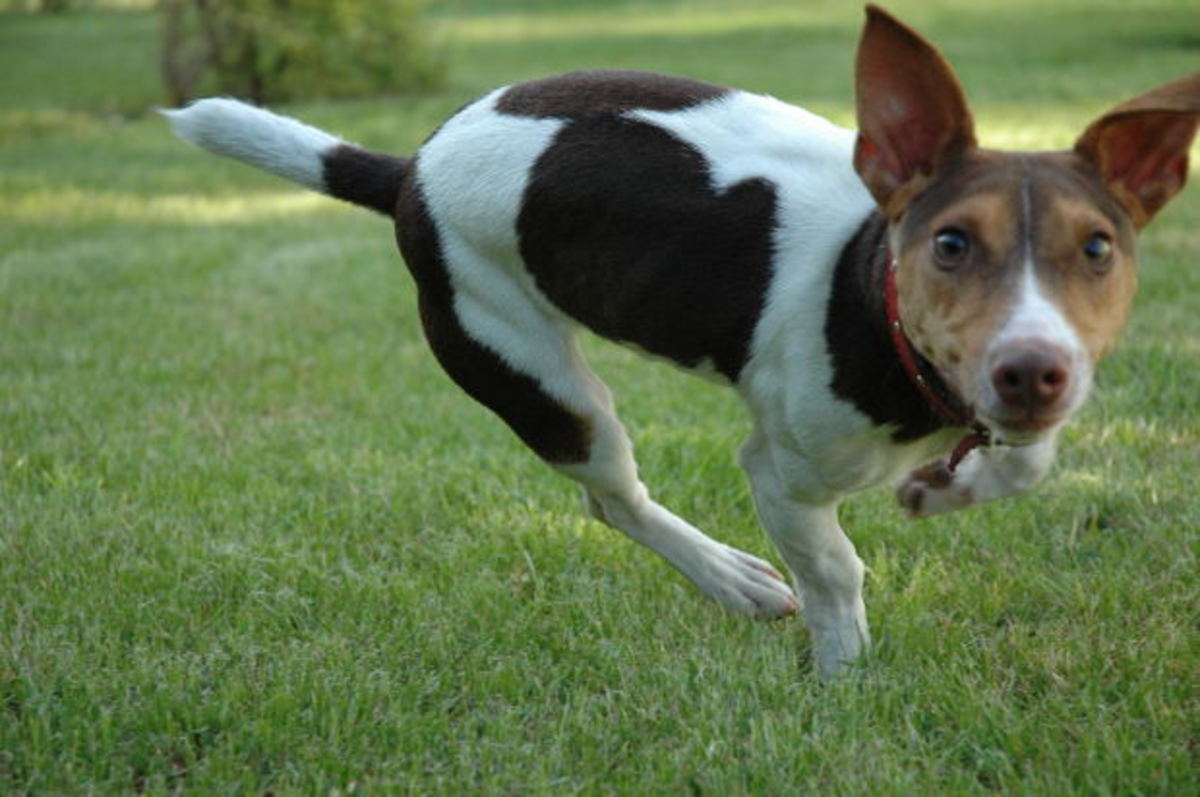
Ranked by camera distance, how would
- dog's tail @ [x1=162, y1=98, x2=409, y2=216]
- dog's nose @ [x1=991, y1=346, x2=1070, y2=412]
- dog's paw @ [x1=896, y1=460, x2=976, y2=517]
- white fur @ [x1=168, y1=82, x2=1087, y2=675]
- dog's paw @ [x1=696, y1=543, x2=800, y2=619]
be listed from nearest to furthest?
dog's nose @ [x1=991, y1=346, x2=1070, y2=412] → white fur @ [x1=168, y1=82, x2=1087, y2=675] → dog's paw @ [x1=896, y1=460, x2=976, y2=517] → dog's paw @ [x1=696, y1=543, x2=800, y2=619] → dog's tail @ [x1=162, y1=98, x2=409, y2=216]

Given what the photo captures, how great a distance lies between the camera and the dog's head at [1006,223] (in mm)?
2682

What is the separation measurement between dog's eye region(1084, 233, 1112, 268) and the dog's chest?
0.66 metres

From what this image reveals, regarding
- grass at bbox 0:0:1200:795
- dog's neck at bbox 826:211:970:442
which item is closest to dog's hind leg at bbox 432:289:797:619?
grass at bbox 0:0:1200:795

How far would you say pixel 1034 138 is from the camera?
11008mm

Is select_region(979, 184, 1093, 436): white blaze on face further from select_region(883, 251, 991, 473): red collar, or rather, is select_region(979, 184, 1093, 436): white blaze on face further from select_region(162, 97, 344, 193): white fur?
select_region(162, 97, 344, 193): white fur

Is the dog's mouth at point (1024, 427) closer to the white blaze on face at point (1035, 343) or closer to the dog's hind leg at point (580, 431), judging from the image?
the white blaze on face at point (1035, 343)

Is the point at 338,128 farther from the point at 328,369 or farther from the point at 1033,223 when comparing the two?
the point at 1033,223

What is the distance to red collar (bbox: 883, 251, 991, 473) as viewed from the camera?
121 inches

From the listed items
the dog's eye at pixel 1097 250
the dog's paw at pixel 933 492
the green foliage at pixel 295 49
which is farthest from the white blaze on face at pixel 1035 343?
the green foliage at pixel 295 49

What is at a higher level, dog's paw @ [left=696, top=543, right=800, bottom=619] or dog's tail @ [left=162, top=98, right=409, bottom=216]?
dog's tail @ [left=162, top=98, right=409, bottom=216]

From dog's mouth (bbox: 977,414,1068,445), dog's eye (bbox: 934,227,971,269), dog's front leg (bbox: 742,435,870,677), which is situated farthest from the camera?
dog's front leg (bbox: 742,435,870,677)

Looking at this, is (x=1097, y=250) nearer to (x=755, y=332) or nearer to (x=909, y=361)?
(x=909, y=361)

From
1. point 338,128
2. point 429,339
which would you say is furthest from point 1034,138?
point 429,339

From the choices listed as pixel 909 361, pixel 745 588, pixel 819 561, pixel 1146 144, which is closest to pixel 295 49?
pixel 745 588
